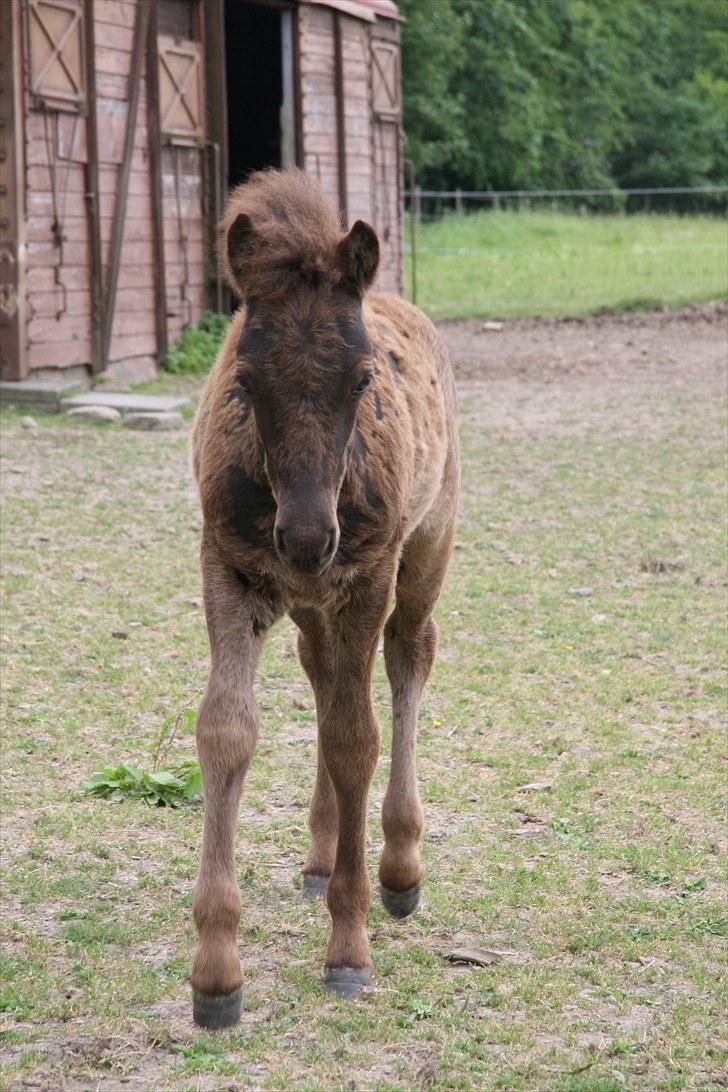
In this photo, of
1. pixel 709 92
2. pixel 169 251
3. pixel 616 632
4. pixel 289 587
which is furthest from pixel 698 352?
pixel 709 92

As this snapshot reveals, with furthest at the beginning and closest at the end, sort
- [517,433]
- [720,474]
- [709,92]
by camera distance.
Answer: [709,92] < [517,433] < [720,474]

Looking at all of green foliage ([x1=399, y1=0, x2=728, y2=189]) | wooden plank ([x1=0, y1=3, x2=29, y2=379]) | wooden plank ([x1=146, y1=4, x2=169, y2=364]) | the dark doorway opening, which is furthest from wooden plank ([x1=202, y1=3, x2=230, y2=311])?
green foliage ([x1=399, y1=0, x2=728, y2=189])

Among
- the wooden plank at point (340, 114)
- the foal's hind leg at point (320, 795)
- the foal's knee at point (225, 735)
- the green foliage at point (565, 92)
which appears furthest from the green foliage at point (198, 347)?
the green foliage at point (565, 92)

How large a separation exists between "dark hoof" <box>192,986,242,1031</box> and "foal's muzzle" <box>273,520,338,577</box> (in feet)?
3.54

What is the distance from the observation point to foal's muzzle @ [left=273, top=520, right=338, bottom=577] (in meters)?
3.32

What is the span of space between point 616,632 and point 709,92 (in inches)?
2201

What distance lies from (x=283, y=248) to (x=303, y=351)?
295 mm

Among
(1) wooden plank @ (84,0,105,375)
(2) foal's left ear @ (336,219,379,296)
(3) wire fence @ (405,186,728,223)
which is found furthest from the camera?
(3) wire fence @ (405,186,728,223)

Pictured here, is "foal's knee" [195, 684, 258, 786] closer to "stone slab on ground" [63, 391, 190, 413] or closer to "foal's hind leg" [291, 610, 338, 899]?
"foal's hind leg" [291, 610, 338, 899]

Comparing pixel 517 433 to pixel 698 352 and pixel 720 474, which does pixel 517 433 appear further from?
pixel 698 352

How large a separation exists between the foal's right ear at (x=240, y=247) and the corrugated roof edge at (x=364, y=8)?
1494 centimetres

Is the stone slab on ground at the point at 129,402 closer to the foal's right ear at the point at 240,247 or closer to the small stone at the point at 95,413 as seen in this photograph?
the small stone at the point at 95,413

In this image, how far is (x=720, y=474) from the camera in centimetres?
1115

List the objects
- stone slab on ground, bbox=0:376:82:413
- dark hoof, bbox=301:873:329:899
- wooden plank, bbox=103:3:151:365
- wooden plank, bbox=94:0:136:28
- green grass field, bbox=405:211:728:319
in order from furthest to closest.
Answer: green grass field, bbox=405:211:728:319 → wooden plank, bbox=103:3:151:365 → wooden plank, bbox=94:0:136:28 → stone slab on ground, bbox=0:376:82:413 → dark hoof, bbox=301:873:329:899
